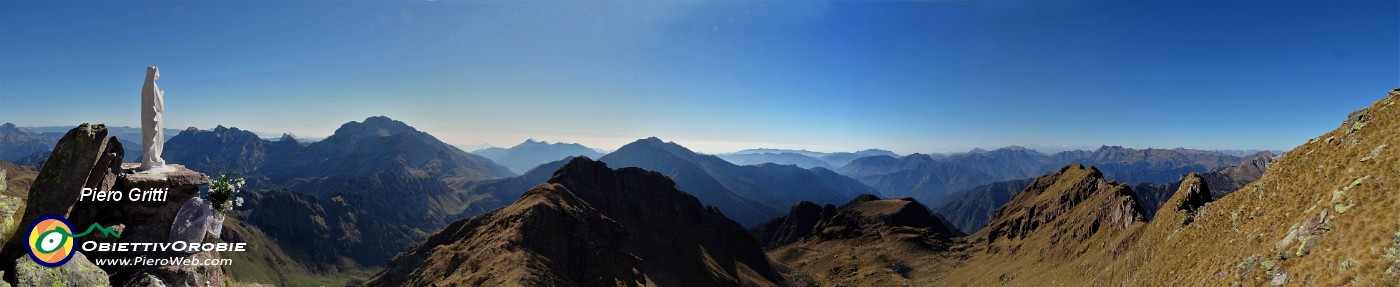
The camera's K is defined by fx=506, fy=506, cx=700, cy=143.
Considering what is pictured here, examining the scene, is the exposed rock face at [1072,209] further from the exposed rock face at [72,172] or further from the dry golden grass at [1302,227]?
the exposed rock face at [72,172]

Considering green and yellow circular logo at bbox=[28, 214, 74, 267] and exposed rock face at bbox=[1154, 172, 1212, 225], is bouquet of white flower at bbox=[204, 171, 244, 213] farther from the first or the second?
exposed rock face at bbox=[1154, 172, 1212, 225]

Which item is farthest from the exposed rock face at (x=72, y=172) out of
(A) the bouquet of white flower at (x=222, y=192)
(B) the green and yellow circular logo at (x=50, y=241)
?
(A) the bouquet of white flower at (x=222, y=192)

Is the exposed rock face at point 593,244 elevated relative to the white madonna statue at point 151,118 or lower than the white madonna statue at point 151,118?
lower

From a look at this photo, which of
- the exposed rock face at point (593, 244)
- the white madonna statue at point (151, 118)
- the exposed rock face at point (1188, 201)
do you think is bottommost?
the exposed rock face at point (593, 244)

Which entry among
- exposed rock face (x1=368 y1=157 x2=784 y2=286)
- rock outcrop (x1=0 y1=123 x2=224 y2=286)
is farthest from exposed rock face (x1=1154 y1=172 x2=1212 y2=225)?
rock outcrop (x1=0 y1=123 x2=224 y2=286)

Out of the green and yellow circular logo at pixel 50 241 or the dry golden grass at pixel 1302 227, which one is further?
the dry golden grass at pixel 1302 227

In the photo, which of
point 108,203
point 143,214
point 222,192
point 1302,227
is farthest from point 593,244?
point 1302,227
